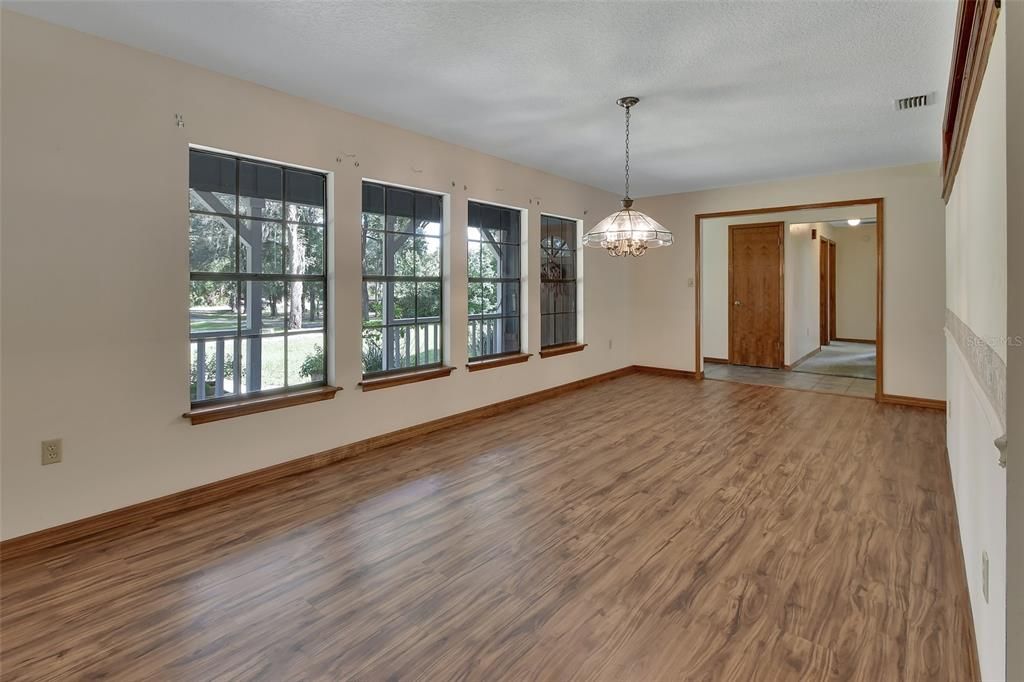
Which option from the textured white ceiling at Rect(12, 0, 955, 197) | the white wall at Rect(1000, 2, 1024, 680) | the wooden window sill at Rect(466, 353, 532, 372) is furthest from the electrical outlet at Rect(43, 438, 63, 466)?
the white wall at Rect(1000, 2, 1024, 680)

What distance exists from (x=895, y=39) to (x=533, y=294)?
367cm

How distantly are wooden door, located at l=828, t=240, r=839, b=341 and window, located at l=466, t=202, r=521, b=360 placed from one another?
8786 mm

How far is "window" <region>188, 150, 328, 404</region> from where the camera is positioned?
3252 millimetres

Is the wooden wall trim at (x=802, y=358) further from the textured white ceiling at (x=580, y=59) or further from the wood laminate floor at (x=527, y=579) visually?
the wood laminate floor at (x=527, y=579)

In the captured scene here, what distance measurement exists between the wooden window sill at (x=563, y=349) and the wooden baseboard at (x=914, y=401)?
332 cm

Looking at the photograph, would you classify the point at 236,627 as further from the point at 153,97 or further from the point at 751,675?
the point at 153,97

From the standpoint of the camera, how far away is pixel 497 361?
5.30 meters

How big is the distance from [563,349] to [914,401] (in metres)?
3.76

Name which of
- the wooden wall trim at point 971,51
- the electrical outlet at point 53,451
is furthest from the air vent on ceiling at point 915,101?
the electrical outlet at point 53,451

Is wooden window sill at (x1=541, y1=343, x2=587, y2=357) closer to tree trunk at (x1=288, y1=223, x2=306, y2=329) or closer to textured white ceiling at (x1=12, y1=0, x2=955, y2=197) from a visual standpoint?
textured white ceiling at (x1=12, y1=0, x2=955, y2=197)

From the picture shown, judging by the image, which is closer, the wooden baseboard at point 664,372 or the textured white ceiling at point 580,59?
the textured white ceiling at point 580,59

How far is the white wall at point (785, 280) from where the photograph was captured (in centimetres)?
814

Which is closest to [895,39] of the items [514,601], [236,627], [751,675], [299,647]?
[751,675]

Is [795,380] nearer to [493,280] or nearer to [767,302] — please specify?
[767,302]
